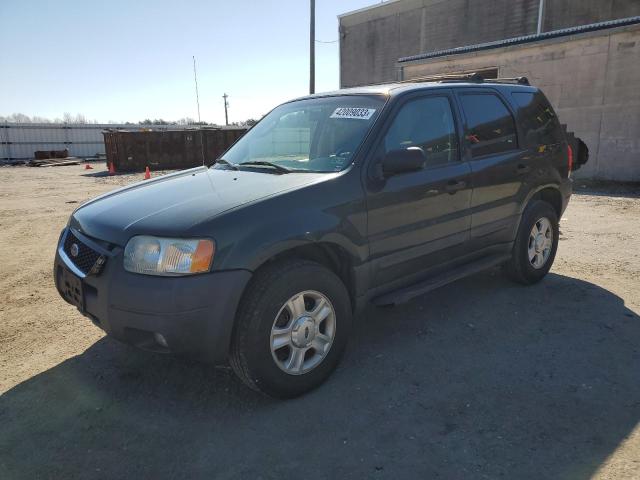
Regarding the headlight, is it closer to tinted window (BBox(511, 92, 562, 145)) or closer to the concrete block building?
tinted window (BBox(511, 92, 562, 145))

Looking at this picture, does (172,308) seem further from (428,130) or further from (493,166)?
(493,166)

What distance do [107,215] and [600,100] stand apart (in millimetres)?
13261

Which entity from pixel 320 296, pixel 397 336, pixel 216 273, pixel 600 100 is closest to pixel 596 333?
pixel 397 336

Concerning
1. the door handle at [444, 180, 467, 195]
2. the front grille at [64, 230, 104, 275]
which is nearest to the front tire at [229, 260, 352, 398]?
the front grille at [64, 230, 104, 275]

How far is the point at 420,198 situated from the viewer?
3.45 m

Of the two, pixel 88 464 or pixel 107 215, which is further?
pixel 107 215

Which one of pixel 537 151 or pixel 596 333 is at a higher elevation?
pixel 537 151

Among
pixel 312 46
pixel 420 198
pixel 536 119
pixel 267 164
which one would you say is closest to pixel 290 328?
pixel 267 164

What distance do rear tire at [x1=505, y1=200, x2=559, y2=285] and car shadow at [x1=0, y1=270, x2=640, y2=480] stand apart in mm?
825

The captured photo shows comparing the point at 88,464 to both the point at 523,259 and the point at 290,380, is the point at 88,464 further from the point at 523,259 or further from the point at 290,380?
the point at 523,259

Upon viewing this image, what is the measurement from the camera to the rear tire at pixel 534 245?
453 centimetres

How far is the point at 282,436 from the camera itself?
256 centimetres

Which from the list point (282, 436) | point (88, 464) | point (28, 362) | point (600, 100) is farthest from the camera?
point (600, 100)

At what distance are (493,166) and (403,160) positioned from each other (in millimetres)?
1376
